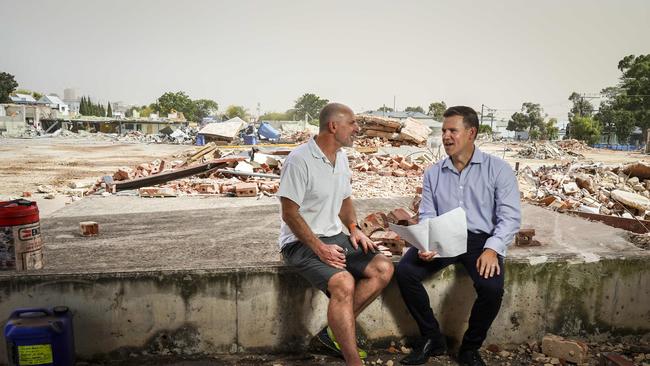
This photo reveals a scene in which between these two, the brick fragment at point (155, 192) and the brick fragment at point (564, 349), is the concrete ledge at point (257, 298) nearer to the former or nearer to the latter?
the brick fragment at point (564, 349)

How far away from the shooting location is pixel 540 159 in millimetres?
25438

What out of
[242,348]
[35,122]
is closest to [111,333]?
[242,348]

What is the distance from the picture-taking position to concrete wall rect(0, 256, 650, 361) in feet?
9.95

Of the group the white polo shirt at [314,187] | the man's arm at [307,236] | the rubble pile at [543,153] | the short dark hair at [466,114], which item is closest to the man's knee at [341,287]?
the man's arm at [307,236]

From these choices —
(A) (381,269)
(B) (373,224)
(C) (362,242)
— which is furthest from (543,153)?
(A) (381,269)

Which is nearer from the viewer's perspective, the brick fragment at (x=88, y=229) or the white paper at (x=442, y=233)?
the white paper at (x=442, y=233)

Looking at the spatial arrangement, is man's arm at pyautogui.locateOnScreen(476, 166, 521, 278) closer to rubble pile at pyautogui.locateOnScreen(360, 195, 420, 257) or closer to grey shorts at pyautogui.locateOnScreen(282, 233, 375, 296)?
grey shorts at pyautogui.locateOnScreen(282, 233, 375, 296)

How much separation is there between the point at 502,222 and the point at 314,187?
1.28m

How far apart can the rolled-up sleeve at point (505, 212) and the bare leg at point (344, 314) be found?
0.99m

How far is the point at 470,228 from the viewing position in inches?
124

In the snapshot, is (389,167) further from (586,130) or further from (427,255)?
(586,130)

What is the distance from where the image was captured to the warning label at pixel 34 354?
8.71 ft

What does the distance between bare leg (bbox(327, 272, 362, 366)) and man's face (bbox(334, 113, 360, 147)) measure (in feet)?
2.98

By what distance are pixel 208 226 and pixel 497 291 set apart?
129 inches
